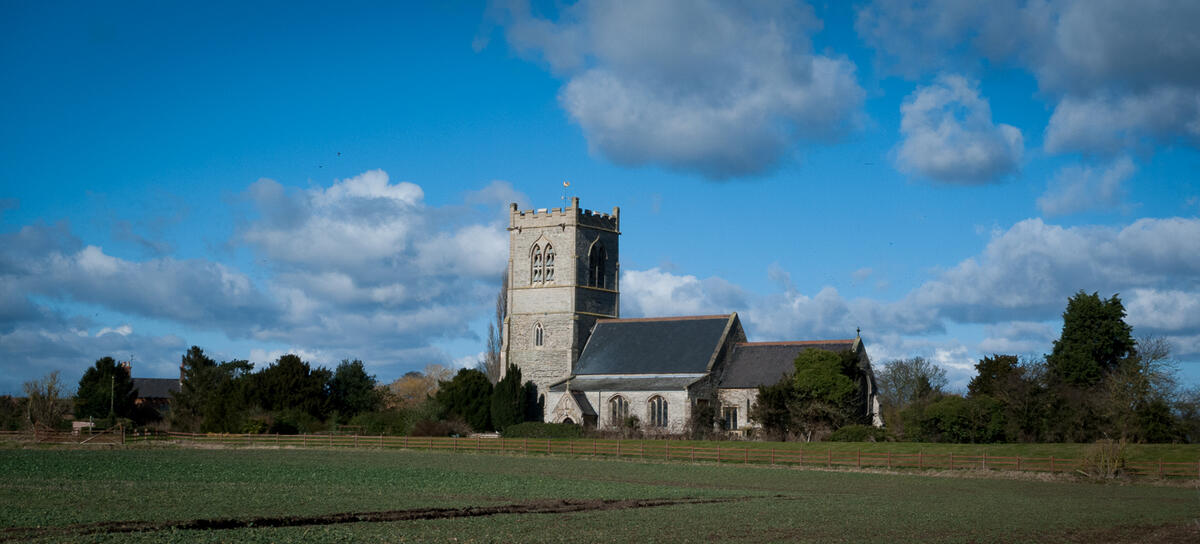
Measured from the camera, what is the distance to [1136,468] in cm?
3797

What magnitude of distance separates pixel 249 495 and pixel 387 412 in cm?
3982

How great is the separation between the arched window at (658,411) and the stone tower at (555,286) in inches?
276

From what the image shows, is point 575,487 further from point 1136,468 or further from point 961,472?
point 1136,468

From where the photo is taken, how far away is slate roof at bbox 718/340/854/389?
5891 centimetres

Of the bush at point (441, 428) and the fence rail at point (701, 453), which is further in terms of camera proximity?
the bush at point (441, 428)

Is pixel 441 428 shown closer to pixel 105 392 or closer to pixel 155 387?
pixel 105 392

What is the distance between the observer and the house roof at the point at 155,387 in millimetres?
107438

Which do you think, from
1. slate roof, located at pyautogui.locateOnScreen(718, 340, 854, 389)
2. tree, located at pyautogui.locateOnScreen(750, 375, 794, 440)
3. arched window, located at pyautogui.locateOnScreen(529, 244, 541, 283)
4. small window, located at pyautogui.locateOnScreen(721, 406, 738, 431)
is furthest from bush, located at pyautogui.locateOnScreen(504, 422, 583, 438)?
arched window, located at pyautogui.locateOnScreen(529, 244, 541, 283)

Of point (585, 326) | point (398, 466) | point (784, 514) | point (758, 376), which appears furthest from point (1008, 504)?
point (585, 326)

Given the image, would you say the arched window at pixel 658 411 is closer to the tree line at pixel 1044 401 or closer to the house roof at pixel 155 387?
the tree line at pixel 1044 401

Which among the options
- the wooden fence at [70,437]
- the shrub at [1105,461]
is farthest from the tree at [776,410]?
the wooden fence at [70,437]

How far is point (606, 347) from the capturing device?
6556 centimetres

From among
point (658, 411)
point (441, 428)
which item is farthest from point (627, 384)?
point (441, 428)

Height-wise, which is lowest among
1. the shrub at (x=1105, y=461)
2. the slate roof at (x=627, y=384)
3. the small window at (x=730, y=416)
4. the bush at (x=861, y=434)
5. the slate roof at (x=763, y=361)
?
the shrub at (x=1105, y=461)
